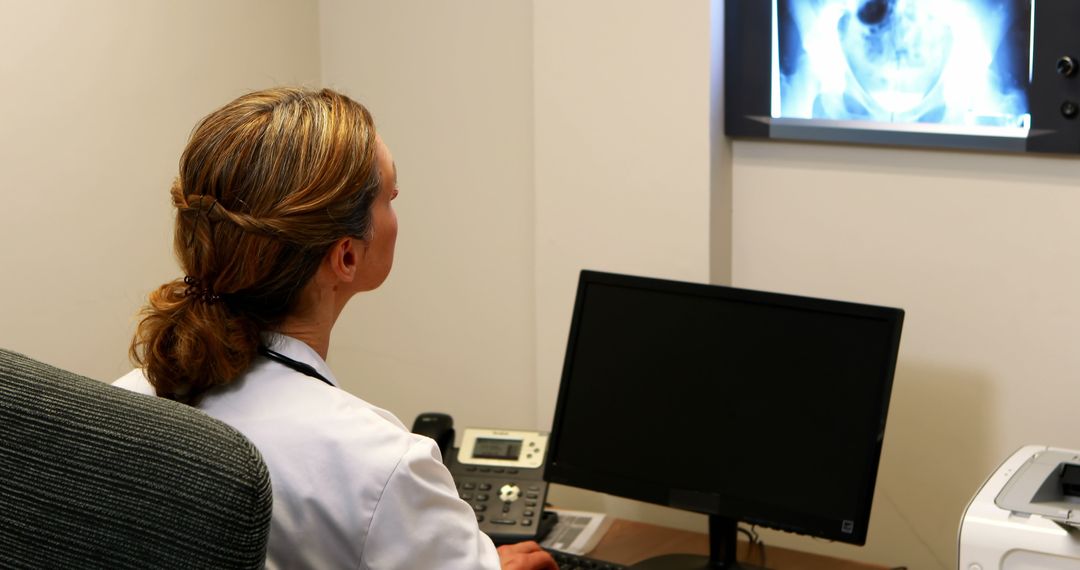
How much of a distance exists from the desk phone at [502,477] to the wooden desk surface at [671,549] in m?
0.13

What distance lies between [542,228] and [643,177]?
249 mm

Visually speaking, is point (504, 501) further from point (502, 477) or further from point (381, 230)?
point (381, 230)

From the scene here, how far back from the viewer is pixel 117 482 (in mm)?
891

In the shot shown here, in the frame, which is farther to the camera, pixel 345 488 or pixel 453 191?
pixel 453 191

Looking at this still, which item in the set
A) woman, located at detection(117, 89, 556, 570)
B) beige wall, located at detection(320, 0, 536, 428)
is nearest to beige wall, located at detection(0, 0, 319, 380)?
beige wall, located at detection(320, 0, 536, 428)

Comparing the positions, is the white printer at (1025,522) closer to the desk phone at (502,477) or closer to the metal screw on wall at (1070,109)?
the metal screw on wall at (1070,109)

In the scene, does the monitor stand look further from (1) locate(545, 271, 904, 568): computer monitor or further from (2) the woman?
(2) the woman

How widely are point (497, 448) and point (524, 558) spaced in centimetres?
68

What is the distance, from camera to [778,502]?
182 centimetres

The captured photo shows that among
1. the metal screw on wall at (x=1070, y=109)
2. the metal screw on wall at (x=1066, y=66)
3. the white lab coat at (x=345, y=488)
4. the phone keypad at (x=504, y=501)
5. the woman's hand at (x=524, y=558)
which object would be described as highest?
the metal screw on wall at (x=1066, y=66)

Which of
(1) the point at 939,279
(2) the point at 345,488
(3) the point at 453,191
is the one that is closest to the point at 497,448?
(3) the point at 453,191

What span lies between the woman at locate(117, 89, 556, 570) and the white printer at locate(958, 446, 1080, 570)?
0.69 m

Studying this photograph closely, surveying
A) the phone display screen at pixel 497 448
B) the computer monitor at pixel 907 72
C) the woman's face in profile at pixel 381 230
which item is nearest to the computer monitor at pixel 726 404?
the phone display screen at pixel 497 448

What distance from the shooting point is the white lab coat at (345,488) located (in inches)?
45.8
